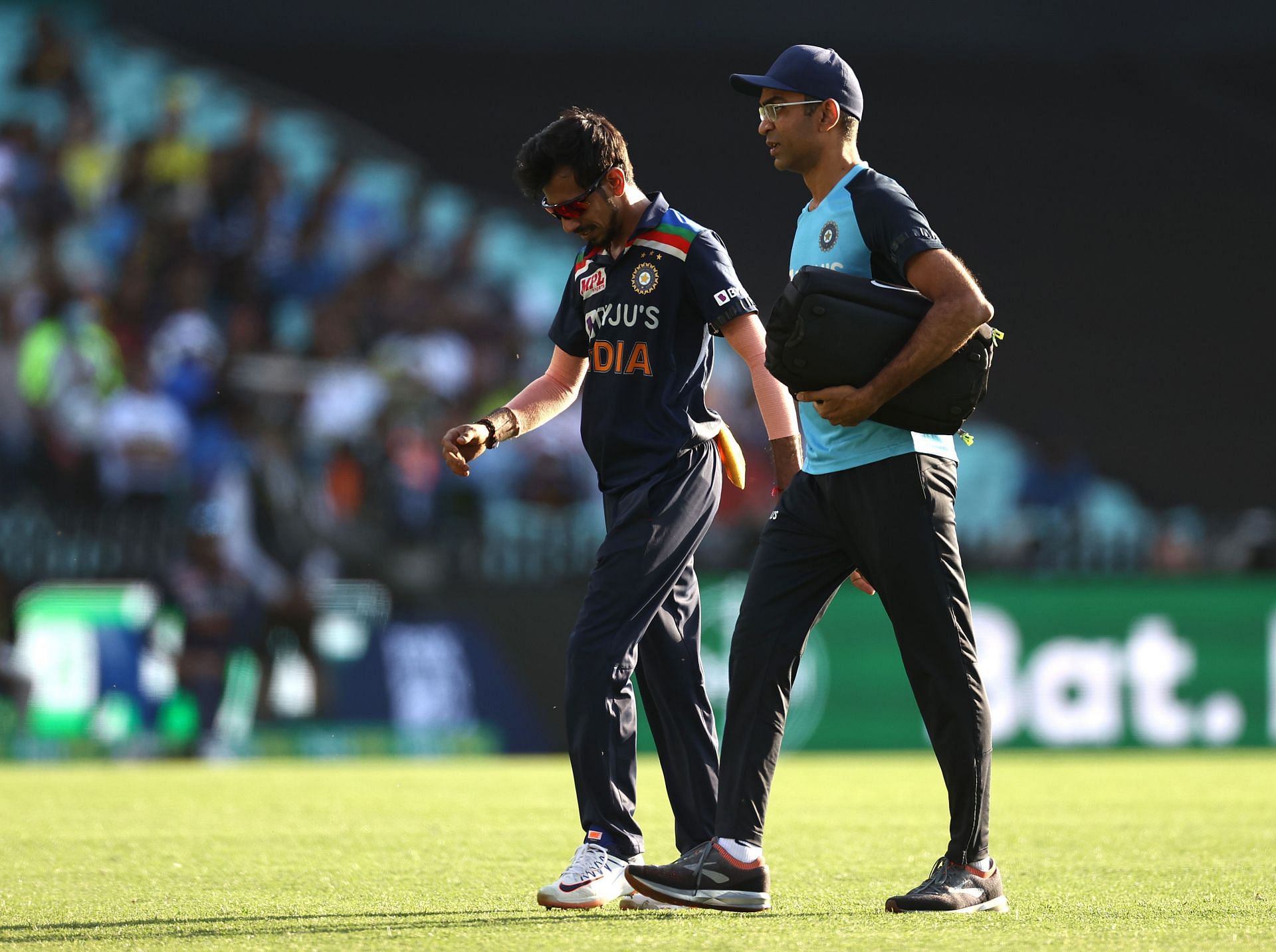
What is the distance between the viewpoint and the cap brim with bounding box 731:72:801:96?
172 inches

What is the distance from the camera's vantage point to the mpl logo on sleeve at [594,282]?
15.5 feet

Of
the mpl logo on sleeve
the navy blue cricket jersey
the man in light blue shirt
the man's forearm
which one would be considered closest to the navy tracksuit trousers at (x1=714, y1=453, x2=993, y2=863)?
the man in light blue shirt

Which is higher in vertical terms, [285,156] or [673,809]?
[285,156]

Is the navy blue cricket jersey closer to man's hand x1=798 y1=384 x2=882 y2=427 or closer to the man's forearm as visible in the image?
the man's forearm

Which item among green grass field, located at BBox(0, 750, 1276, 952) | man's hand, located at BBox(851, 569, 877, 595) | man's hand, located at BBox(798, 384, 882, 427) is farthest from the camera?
man's hand, located at BBox(851, 569, 877, 595)

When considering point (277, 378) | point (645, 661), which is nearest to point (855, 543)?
point (645, 661)

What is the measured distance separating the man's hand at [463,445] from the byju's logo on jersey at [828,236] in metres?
1.02

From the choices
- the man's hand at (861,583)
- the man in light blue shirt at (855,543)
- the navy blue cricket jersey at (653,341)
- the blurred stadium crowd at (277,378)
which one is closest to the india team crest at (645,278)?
the navy blue cricket jersey at (653,341)

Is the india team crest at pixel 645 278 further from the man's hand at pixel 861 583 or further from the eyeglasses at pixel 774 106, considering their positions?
the man's hand at pixel 861 583

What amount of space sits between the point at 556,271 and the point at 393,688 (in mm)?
5886

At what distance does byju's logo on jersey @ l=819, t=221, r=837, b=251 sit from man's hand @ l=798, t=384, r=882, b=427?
0.37 meters

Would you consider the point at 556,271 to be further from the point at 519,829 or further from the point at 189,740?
the point at 519,829

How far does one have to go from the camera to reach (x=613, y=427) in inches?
183

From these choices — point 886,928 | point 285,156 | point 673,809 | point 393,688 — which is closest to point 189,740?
point 393,688
